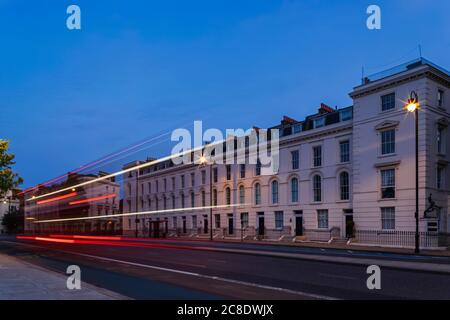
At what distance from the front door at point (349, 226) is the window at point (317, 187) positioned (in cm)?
383

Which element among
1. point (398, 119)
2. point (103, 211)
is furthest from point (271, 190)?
point (103, 211)

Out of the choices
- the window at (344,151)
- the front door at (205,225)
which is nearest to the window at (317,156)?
the window at (344,151)

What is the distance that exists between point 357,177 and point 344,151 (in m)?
3.66

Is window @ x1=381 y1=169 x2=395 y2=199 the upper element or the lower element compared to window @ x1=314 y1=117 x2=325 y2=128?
lower

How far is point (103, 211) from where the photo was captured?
287 feet

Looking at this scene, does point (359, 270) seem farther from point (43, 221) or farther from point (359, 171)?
point (43, 221)

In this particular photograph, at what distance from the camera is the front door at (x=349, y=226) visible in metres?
37.5

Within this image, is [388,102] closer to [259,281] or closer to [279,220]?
[279,220]

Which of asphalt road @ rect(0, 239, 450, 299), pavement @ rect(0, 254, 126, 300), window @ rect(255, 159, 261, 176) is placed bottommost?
asphalt road @ rect(0, 239, 450, 299)

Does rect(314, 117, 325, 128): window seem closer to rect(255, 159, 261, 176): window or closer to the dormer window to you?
the dormer window

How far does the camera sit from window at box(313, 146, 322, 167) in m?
42.6

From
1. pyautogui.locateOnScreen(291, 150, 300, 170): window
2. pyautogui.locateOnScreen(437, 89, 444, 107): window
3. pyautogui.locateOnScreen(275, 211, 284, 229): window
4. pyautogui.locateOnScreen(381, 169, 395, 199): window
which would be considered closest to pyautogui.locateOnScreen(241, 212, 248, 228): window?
pyautogui.locateOnScreen(275, 211, 284, 229): window

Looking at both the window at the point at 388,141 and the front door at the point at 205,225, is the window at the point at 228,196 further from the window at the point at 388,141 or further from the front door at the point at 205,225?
the window at the point at 388,141

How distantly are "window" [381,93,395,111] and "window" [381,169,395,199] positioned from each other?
543 centimetres
